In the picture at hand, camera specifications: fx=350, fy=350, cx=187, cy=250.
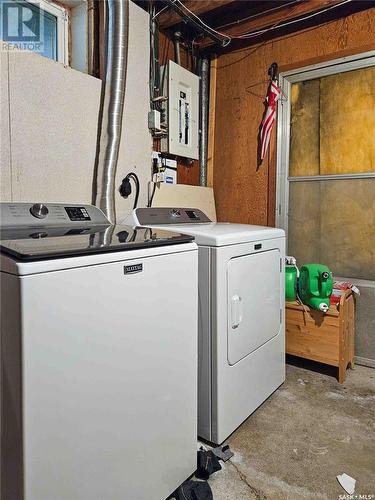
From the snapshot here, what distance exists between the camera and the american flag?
282 cm

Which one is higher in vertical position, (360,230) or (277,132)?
(277,132)

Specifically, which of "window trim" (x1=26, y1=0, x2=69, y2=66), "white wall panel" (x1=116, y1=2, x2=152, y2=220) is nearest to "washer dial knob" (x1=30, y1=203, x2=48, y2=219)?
"white wall panel" (x1=116, y1=2, x2=152, y2=220)

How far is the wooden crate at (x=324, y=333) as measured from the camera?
2297 millimetres

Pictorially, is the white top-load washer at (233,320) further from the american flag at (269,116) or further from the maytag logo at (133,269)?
the american flag at (269,116)

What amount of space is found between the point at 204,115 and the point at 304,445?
262 centimetres

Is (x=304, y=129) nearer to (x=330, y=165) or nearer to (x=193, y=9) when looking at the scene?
(x=330, y=165)

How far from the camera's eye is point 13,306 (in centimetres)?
90

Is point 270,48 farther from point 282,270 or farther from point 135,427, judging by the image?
point 135,427

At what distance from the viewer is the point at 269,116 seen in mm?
2852

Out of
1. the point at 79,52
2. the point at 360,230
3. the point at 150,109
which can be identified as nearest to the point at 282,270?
the point at 360,230

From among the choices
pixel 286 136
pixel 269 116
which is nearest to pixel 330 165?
pixel 286 136

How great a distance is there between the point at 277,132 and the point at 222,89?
709 mm

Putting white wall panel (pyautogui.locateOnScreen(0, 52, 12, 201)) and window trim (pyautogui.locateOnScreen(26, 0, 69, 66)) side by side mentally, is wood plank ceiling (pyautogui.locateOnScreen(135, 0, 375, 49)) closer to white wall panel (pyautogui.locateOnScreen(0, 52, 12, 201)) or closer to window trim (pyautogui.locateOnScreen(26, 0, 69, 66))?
window trim (pyautogui.locateOnScreen(26, 0, 69, 66))

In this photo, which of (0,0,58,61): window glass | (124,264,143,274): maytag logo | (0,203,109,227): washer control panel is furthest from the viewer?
(0,0,58,61): window glass
